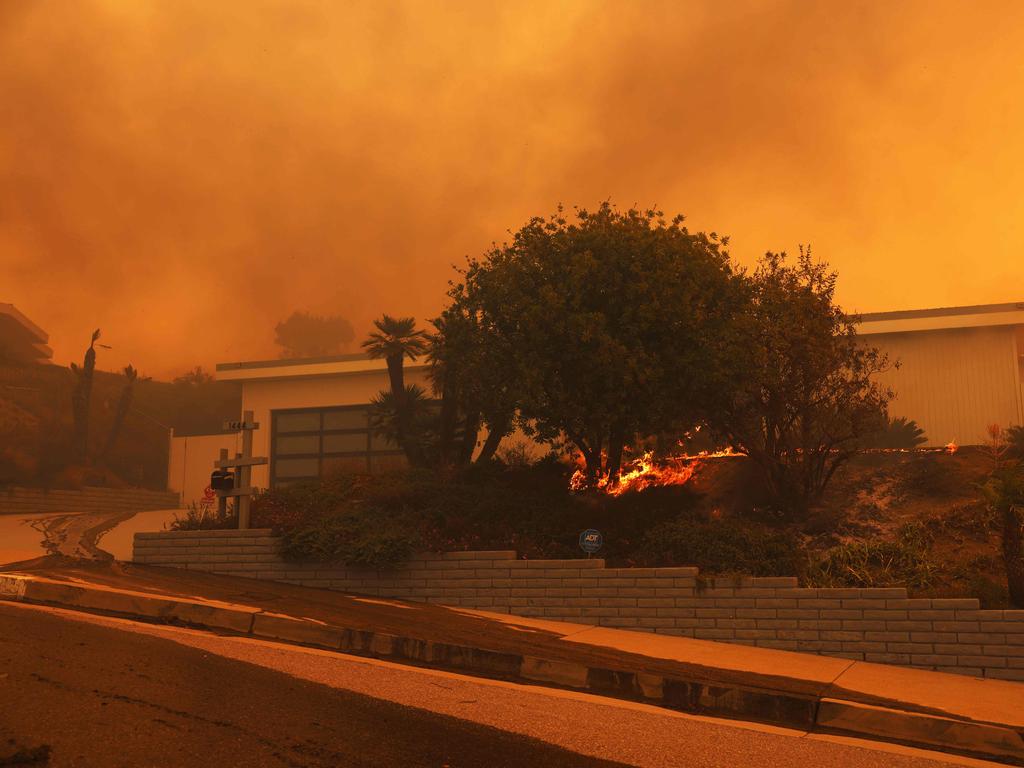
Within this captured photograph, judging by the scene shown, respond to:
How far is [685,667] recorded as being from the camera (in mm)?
11000

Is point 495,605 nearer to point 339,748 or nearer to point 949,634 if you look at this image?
point 949,634

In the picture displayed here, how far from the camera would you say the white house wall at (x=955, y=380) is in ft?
83.5

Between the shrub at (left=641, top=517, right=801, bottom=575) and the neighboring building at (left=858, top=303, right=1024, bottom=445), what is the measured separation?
1270 centimetres

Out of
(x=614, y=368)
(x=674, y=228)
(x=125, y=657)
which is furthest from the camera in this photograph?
(x=674, y=228)

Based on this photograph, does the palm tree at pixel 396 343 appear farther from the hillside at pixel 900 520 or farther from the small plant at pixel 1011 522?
the small plant at pixel 1011 522

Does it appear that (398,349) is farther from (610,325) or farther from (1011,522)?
(1011,522)

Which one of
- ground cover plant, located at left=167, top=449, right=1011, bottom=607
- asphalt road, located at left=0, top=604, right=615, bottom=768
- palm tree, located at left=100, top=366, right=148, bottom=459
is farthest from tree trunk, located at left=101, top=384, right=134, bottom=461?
asphalt road, located at left=0, top=604, right=615, bottom=768

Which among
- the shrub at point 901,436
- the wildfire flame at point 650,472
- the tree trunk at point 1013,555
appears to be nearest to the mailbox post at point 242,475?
the wildfire flame at point 650,472

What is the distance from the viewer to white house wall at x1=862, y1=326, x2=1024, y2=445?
25.5 meters

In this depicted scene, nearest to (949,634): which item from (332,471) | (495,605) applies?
(495,605)

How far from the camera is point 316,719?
284 inches

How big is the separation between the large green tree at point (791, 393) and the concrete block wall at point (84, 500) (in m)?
23.0

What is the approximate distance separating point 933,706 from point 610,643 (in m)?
4.17

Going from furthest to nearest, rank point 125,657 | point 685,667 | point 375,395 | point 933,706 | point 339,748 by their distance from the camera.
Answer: point 375,395, point 685,667, point 933,706, point 125,657, point 339,748
